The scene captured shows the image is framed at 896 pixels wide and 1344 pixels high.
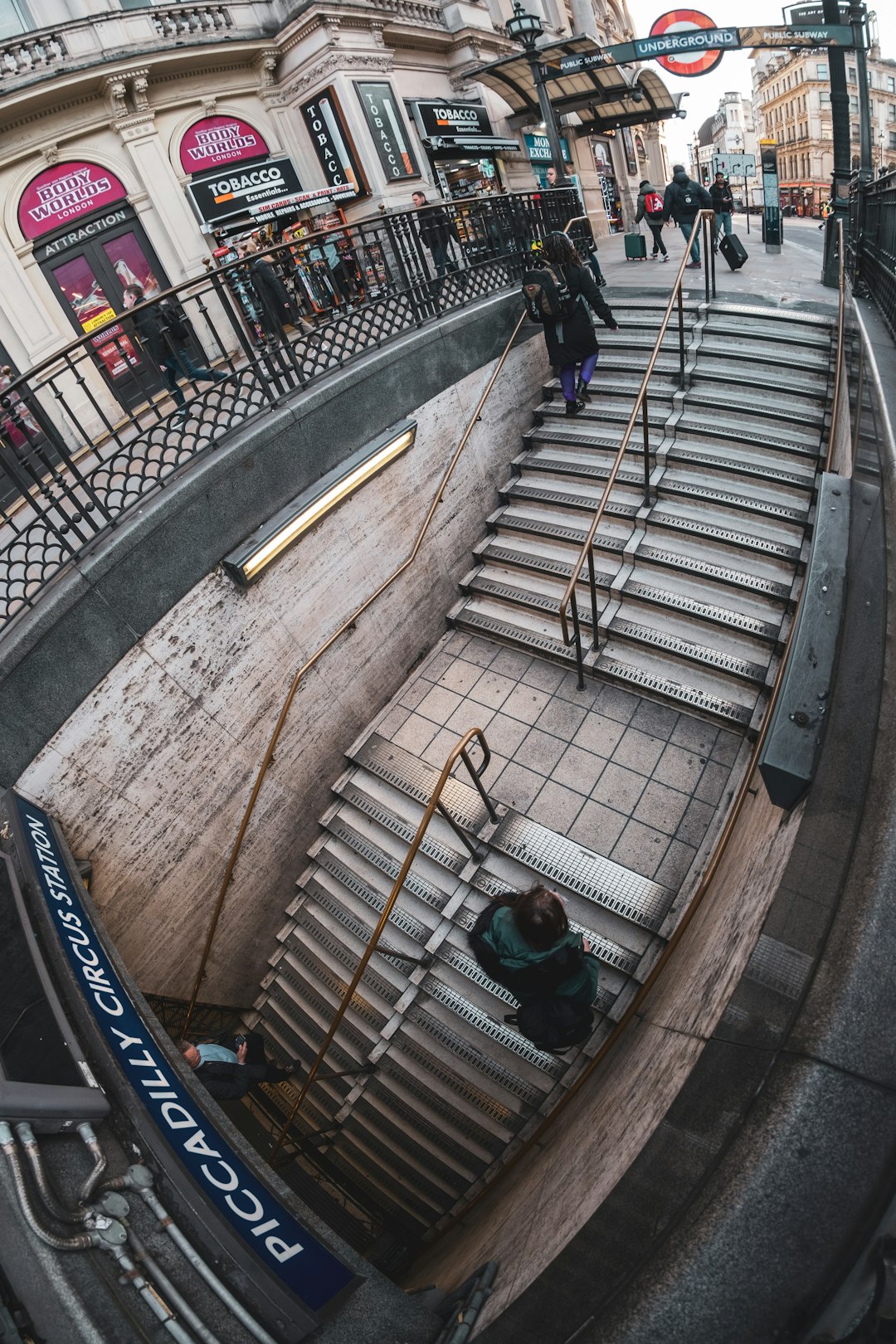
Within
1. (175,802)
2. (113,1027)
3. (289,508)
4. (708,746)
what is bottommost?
(708,746)

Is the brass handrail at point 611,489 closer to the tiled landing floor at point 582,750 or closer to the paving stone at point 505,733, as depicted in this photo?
the tiled landing floor at point 582,750

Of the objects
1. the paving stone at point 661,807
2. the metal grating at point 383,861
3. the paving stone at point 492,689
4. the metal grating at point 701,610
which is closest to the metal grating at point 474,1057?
the metal grating at point 383,861

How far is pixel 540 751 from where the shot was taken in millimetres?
5680

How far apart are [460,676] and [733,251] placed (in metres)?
8.03

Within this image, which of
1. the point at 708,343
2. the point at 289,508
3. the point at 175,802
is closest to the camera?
the point at 175,802

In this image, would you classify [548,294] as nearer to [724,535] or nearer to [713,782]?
[724,535]

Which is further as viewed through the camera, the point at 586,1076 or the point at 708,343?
the point at 708,343

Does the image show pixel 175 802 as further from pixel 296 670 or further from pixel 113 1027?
pixel 113 1027

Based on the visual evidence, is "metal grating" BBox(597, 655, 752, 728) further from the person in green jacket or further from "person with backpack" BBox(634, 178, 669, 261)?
"person with backpack" BBox(634, 178, 669, 261)

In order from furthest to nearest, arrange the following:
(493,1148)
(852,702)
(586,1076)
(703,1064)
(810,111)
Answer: (810,111) → (493,1148) → (586,1076) → (852,702) → (703,1064)

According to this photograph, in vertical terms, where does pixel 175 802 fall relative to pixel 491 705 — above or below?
above

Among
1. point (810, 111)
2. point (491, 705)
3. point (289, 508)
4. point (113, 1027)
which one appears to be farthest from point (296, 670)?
point (810, 111)

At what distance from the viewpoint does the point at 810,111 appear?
176ft

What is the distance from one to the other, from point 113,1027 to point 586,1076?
2903 mm
